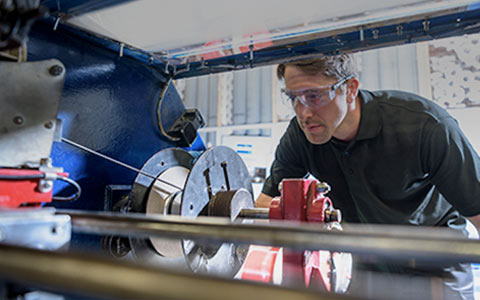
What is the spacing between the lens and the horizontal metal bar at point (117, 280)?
0.26 m

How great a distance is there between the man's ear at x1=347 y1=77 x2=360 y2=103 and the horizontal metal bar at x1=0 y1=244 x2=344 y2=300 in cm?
126

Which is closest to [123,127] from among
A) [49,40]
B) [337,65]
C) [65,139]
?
[65,139]

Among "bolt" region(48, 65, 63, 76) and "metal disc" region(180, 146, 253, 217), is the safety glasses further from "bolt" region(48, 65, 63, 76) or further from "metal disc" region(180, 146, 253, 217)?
"bolt" region(48, 65, 63, 76)

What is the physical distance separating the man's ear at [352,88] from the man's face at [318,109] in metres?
0.03

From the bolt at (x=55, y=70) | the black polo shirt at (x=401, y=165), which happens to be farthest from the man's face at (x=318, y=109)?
the bolt at (x=55, y=70)

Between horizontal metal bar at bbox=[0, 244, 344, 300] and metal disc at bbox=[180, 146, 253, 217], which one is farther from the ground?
metal disc at bbox=[180, 146, 253, 217]

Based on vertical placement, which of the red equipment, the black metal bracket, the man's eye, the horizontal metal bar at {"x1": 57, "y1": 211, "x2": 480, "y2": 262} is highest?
the man's eye

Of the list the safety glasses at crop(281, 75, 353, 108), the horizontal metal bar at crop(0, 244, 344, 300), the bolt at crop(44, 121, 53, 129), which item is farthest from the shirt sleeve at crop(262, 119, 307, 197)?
the horizontal metal bar at crop(0, 244, 344, 300)

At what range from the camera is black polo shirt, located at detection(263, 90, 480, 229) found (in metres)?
1.13

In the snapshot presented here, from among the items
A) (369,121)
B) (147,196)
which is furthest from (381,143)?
(147,196)

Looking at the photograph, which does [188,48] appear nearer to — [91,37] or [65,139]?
[91,37]

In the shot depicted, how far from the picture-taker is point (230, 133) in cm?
429

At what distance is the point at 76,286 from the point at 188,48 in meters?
1.01

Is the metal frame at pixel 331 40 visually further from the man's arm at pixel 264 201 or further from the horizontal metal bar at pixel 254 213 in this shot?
the man's arm at pixel 264 201
